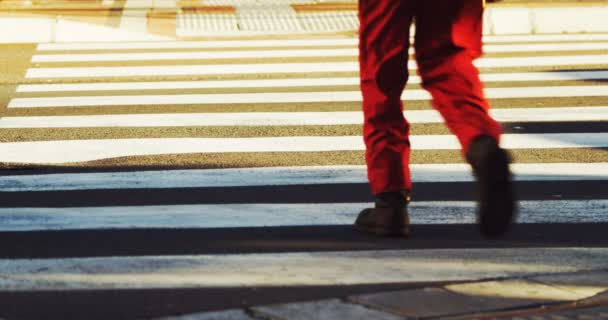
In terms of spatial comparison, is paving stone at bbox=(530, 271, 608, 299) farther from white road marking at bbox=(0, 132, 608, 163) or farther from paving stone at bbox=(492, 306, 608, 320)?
white road marking at bbox=(0, 132, 608, 163)

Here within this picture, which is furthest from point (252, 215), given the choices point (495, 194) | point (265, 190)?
point (495, 194)

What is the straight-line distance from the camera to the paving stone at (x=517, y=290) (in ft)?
14.1

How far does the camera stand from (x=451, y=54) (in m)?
4.89

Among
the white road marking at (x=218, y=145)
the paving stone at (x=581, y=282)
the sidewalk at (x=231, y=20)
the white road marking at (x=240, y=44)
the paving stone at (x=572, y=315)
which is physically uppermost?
the sidewalk at (x=231, y=20)

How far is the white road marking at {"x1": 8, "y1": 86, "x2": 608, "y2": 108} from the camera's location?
9.48 m

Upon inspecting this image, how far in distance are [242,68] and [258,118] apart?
8.68ft

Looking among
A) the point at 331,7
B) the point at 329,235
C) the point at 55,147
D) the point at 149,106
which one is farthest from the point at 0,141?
the point at 331,7

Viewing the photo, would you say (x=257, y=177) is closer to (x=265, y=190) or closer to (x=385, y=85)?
(x=265, y=190)

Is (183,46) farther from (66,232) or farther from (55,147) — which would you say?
(66,232)

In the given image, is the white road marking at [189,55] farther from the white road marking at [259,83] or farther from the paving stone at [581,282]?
the paving stone at [581,282]

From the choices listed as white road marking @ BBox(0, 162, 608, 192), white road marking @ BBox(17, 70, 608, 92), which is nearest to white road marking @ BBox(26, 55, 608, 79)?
white road marking @ BBox(17, 70, 608, 92)

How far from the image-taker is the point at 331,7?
1516 cm

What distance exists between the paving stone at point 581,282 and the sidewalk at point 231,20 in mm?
9215

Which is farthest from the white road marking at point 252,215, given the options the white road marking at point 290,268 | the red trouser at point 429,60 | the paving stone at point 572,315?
the paving stone at point 572,315
